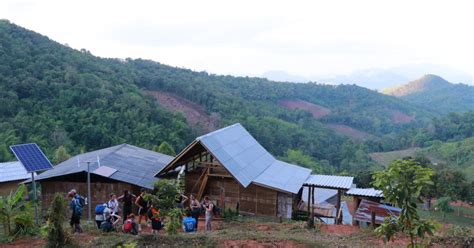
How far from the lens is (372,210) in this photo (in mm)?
13781

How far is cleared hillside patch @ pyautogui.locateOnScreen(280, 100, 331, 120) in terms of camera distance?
9088cm

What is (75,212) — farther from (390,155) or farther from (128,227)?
(390,155)

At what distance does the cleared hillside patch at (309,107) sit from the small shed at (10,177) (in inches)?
2797

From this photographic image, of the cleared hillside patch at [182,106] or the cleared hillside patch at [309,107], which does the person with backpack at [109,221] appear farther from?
the cleared hillside patch at [309,107]

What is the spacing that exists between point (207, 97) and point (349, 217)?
159ft

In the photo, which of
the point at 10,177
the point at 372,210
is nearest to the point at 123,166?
the point at 10,177

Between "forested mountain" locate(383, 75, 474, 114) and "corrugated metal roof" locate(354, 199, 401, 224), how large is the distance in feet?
385

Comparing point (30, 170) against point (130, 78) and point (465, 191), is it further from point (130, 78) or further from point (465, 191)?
point (130, 78)

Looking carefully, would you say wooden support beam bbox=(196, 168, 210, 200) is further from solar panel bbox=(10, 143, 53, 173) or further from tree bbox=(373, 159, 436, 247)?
tree bbox=(373, 159, 436, 247)

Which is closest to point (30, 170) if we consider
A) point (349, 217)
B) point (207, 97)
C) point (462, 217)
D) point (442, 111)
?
point (349, 217)

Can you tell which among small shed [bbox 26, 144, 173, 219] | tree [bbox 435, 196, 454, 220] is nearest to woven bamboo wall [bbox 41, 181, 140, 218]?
small shed [bbox 26, 144, 173, 219]

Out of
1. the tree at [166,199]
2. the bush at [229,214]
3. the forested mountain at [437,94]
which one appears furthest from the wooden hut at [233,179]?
the forested mountain at [437,94]

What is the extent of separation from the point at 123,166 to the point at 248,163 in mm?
5669

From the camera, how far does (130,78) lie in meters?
55.4
